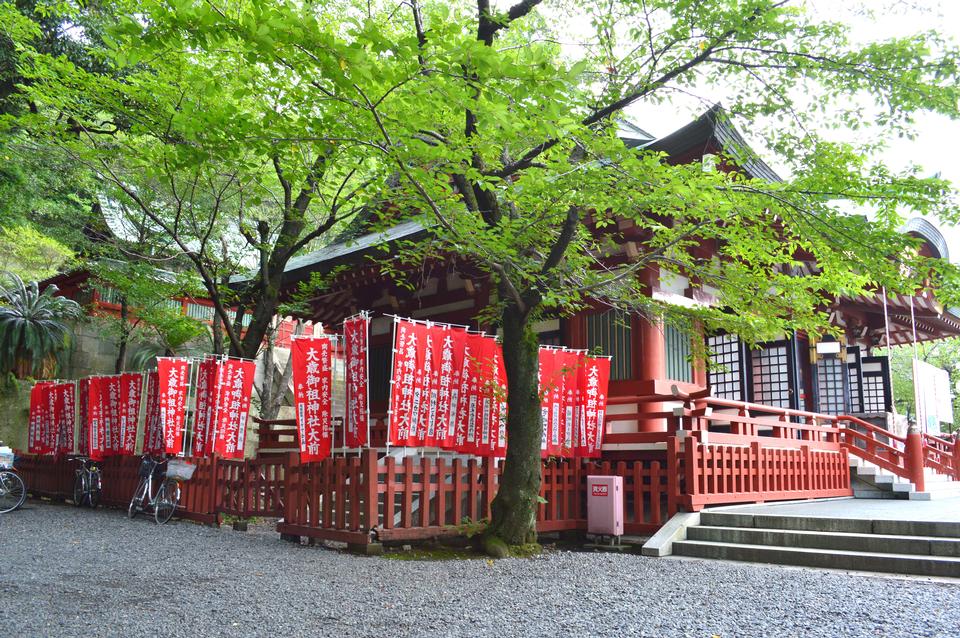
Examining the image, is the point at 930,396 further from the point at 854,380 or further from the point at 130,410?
the point at 130,410

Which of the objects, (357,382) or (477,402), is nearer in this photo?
(357,382)

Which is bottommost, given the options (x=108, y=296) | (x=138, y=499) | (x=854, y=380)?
(x=138, y=499)

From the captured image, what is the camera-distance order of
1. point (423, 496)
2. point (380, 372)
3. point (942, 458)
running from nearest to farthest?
point (423, 496)
point (942, 458)
point (380, 372)

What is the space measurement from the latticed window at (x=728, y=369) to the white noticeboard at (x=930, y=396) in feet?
9.86

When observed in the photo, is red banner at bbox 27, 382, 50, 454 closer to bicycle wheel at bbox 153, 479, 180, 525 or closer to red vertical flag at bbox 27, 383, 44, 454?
red vertical flag at bbox 27, 383, 44, 454

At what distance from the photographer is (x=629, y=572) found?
6.92m

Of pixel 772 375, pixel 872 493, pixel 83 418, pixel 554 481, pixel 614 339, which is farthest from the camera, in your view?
pixel 83 418

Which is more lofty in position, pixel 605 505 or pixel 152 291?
pixel 152 291

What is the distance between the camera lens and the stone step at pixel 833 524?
7277mm

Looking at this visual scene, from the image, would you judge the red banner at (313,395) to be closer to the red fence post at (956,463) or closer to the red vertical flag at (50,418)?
the red vertical flag at (50,418)

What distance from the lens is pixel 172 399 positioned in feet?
38.6

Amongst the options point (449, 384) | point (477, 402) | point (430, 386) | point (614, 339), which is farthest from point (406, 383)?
point (614, 339)

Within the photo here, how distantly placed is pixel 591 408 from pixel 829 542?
3336 mm

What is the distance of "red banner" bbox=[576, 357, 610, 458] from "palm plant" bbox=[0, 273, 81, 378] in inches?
733
